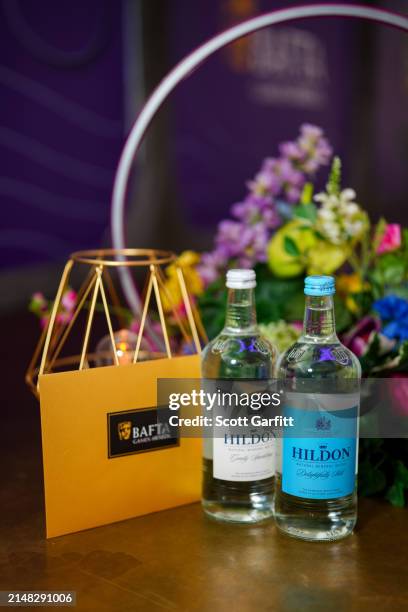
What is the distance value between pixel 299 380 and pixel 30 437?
516 mm

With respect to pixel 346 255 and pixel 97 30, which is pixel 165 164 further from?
pixel 346 255

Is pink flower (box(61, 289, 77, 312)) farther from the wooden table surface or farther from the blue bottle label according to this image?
the blue bottle label

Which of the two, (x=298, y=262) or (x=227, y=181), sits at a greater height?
(x=227, y=181)

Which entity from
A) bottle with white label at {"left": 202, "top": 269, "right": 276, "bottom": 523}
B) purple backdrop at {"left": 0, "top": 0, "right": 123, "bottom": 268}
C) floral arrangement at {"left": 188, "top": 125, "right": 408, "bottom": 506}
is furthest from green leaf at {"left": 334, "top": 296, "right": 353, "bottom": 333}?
purple backdrop at {"left": 0, "top": 0, "right": 123, "bottom": 268}

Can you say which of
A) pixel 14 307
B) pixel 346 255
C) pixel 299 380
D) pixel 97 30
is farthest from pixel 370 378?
pixel 97 30

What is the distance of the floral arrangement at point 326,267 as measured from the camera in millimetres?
880

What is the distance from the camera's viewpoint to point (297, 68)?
16.0 ft

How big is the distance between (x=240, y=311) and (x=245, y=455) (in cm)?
16

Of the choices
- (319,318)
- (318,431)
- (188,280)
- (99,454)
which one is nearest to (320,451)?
(318,431)

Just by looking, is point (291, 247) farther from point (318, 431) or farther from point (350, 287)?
point (318, 431)

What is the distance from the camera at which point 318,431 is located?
29.3 inches

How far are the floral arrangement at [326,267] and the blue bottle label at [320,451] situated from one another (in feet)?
0.40

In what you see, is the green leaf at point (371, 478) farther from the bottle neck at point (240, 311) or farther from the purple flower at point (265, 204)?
the purple flower at point (265, 204)

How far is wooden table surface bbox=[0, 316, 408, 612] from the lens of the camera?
25.9 inches
